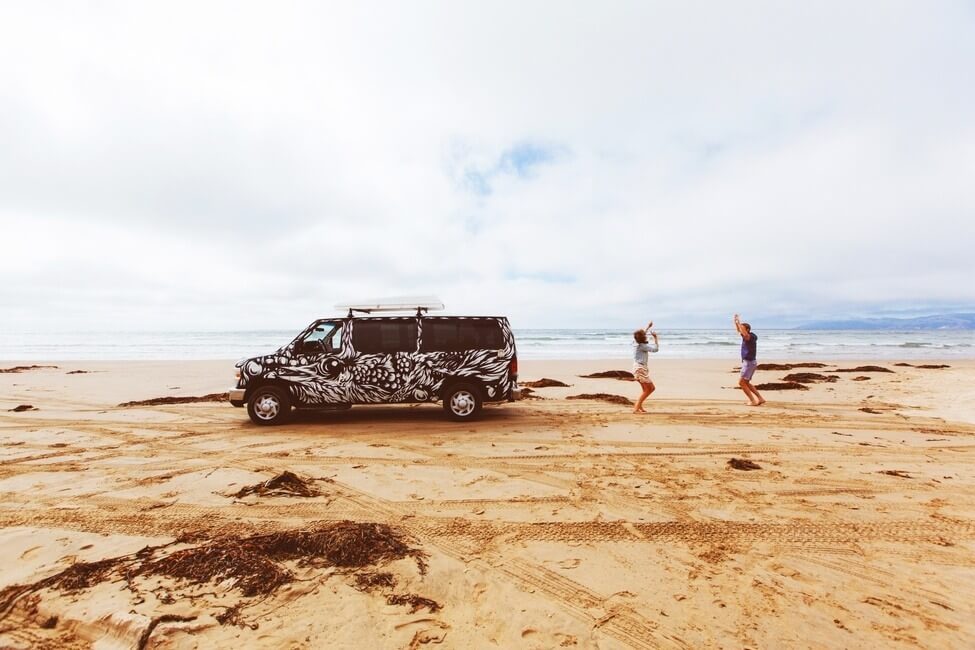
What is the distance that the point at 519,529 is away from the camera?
15.2 feet

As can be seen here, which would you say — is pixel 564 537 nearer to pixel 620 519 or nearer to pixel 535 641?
pixel 620 519

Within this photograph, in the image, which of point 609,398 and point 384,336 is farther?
point 609,398

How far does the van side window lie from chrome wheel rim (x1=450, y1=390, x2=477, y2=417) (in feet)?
4.37

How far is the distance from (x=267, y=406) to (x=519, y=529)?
6.81 meters

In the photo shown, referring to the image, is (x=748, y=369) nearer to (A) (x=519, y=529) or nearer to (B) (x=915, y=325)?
(A) (x=519, y=529)

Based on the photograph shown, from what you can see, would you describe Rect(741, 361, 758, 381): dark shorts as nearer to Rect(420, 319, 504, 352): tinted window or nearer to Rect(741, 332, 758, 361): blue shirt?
Rect(741, 332, 758, 361): blue shirt

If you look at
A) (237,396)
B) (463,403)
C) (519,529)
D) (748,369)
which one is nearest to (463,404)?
(463,403)

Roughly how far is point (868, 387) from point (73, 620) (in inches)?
753

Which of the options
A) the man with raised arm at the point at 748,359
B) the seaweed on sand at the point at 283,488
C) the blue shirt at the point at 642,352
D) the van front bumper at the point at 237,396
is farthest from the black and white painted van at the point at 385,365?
the man with raised arm at the point at 748,359

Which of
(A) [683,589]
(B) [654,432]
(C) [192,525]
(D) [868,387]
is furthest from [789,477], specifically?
(D) [868,387]

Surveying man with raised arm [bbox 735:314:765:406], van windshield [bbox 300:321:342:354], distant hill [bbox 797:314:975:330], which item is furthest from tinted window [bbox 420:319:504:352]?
distant hill [bbox 797:314:975:330]

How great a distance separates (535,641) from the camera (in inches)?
120

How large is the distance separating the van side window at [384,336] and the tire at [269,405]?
5.77 ft

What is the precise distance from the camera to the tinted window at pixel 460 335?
9805 millimetres
